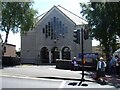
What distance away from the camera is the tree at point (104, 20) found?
103 feet

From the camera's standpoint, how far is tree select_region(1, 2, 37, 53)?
47250 mm

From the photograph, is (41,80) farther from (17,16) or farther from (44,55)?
(44,55)

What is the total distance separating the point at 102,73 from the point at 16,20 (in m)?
27.5

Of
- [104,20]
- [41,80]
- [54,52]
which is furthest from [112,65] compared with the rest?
[54,52]

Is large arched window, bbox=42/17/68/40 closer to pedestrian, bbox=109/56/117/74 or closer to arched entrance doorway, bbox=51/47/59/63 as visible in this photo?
arched entrance doorway, bbox=51/47/59/63

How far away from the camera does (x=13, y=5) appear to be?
155 ft

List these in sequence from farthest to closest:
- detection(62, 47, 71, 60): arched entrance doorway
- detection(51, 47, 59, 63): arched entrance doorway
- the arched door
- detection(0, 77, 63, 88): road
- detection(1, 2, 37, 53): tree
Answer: detection(51, 47, 59, 63): arched entrance doorway → the arched door → detection(62, 47, 71, 60): arched entrance doorway → detection(1, 2, 37, 53): tree → detection(0, 77, 63, 88): road

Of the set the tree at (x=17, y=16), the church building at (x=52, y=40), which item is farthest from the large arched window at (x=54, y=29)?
the tree at (x=17, y=16)

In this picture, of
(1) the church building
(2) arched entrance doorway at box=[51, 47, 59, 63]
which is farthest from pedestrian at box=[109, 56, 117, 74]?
(2) arched entrance doorway at box=[51, 47, 59, 63]

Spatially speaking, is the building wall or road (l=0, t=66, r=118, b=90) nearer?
road (l=0, t=66, r=118, b=90)

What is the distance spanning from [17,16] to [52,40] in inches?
623

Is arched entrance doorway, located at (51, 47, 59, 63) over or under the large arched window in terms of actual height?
under

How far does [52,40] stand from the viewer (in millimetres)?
62719

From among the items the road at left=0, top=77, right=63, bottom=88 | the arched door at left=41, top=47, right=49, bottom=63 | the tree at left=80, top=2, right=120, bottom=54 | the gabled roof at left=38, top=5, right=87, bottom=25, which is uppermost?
the gabled roof at left=38, top=5, right=87, bottom=25
